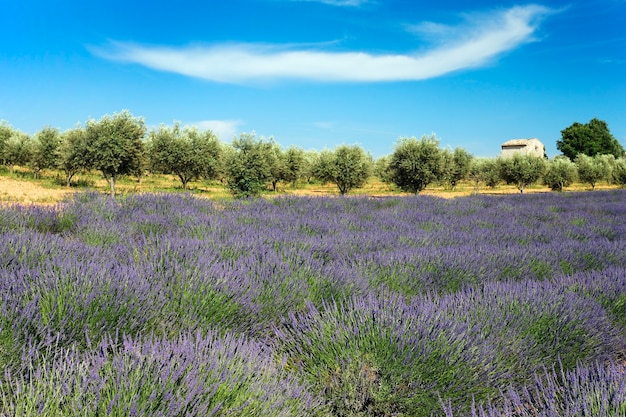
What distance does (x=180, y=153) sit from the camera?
3322 cm

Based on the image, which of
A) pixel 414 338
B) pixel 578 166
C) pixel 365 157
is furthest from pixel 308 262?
pixel 578 166

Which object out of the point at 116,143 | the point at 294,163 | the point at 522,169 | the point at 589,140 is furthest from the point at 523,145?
the point at 116,143

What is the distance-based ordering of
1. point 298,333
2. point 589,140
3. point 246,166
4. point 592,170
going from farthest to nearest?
1. point 589,140
2. point 592,170
3. point 246,166
4. point 298,333

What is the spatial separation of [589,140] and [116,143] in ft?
270

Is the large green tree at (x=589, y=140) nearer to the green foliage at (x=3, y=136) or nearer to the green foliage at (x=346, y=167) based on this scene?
the green foliage at (x=346, y=167)

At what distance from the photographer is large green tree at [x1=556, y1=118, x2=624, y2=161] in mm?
77250

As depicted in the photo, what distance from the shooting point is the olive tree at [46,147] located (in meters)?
35.6

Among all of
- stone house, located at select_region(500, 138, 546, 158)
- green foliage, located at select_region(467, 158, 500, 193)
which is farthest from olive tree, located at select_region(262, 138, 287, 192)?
stone house, located at select_region(500, 138, 546, 158)

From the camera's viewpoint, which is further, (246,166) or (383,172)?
(383,172)

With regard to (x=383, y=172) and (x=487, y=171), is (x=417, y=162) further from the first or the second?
(x=487, y=171)

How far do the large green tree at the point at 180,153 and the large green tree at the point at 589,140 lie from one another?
70.4 meters

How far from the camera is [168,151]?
3338 centimetres

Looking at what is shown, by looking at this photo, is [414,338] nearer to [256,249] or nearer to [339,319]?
[339,319]

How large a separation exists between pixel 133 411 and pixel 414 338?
4.43ft
